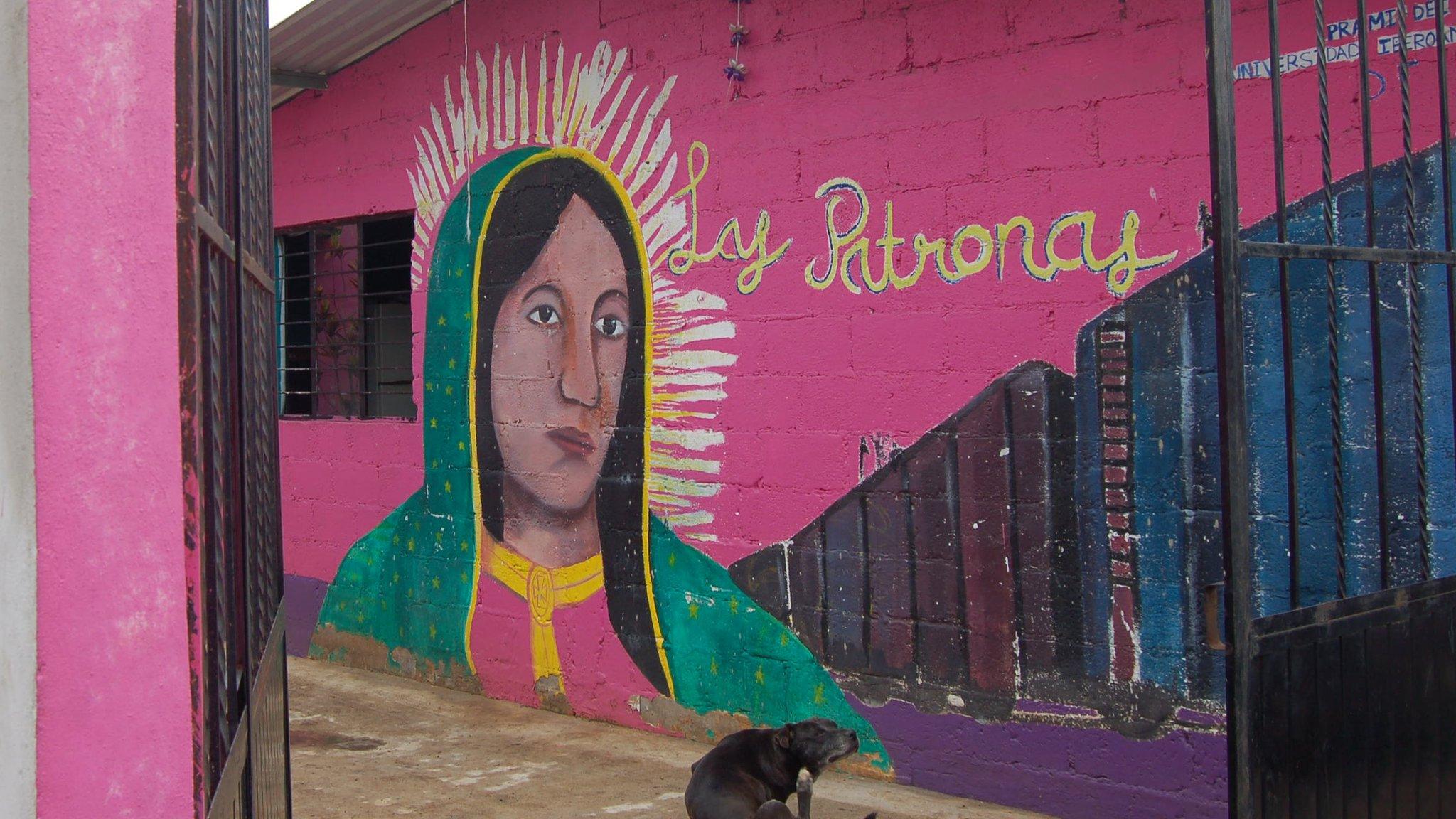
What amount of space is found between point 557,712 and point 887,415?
2.59 m

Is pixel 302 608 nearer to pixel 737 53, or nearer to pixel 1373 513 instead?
pixel 737 53

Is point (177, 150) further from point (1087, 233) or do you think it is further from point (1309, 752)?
point (1087, 233)

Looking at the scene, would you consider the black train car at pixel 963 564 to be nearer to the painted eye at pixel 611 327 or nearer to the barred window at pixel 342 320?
the painted eye at pixel 611 327

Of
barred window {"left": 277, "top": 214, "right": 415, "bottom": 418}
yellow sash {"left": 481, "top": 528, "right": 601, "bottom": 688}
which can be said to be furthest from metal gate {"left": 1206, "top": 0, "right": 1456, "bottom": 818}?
barred window {"left": 277, "top": 214, "right": 415, "bottom": 418}

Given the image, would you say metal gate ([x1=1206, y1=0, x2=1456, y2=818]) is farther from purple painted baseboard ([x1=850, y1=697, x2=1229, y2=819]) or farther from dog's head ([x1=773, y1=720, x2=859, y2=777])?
dog's head ([x1=773, y1=720, x2=859, y2=777])

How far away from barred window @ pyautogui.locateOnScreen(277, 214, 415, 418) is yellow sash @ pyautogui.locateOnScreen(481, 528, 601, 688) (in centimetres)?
157

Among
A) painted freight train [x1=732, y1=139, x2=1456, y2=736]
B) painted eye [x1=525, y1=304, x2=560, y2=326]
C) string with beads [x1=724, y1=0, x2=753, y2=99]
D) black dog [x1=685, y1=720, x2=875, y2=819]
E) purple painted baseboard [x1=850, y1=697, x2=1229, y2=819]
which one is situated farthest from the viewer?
painted eye [x1=525, y1=304, x2=560, y2=326]

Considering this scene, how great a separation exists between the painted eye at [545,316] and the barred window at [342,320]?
145cm

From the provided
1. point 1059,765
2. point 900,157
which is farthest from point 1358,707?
point 900,157

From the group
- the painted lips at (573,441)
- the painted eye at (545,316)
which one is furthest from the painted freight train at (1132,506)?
the painted eye at (545,316)

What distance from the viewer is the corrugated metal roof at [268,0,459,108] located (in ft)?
23.4

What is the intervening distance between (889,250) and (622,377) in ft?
5.35

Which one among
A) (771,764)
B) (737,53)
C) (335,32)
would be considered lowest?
(771,764)

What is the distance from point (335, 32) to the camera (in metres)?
7.45
